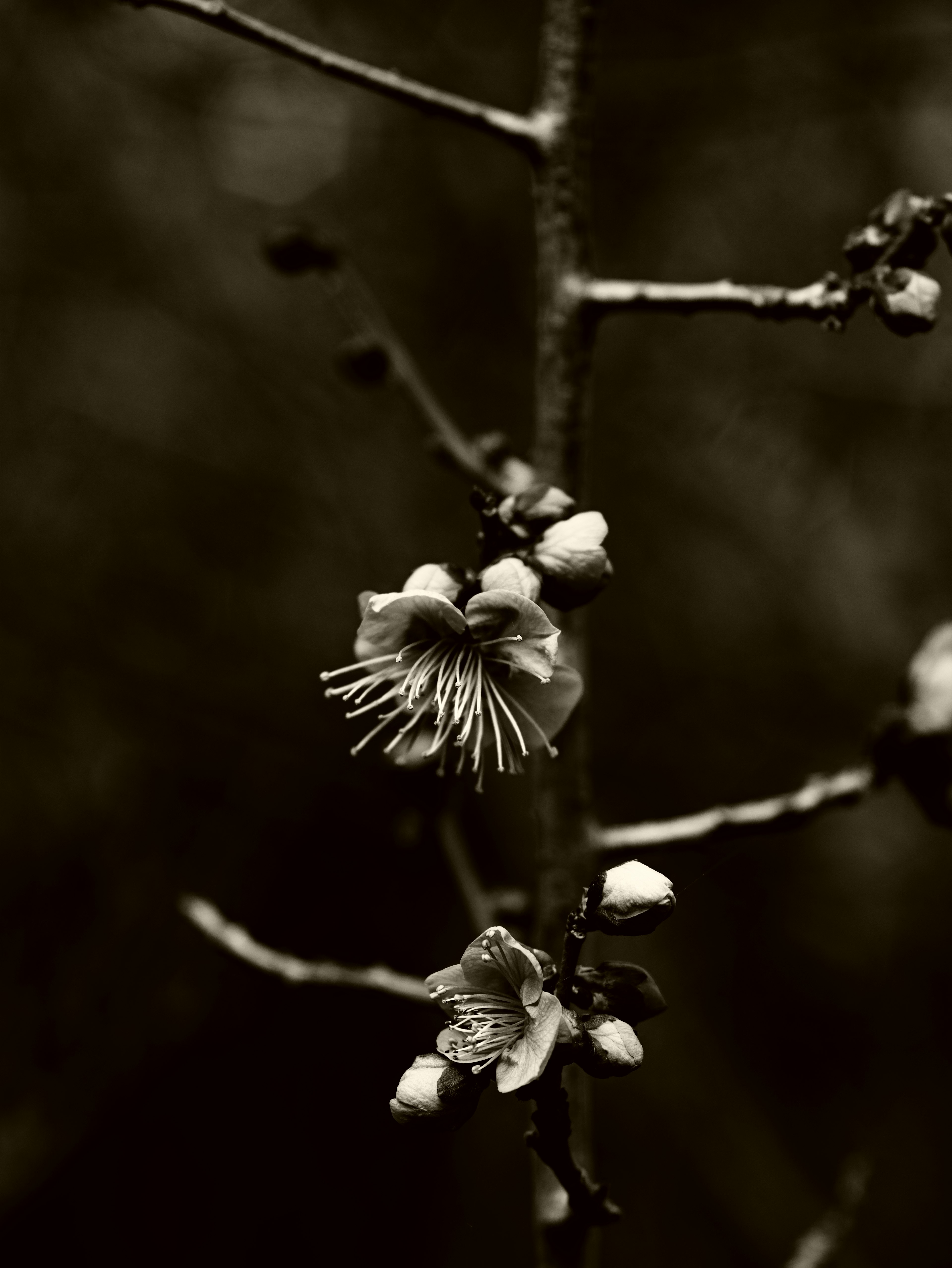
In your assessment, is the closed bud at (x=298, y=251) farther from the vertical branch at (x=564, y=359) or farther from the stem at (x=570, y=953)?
the stem at (x=570, y=953)

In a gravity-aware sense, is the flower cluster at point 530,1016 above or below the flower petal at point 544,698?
below

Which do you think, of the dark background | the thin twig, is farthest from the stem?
the dark background

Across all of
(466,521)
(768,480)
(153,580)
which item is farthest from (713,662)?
(153,580)

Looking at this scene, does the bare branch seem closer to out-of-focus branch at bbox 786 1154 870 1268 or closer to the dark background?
out-of-focus branch at bbox 786 1154 870 1268

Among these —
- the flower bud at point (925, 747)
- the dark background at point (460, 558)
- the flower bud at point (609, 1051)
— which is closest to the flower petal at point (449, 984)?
the flower bud at point (609, 1051)

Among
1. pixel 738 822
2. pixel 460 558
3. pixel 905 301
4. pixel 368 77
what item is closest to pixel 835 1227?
pixel 738 822

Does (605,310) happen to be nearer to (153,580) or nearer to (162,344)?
(153,580)
